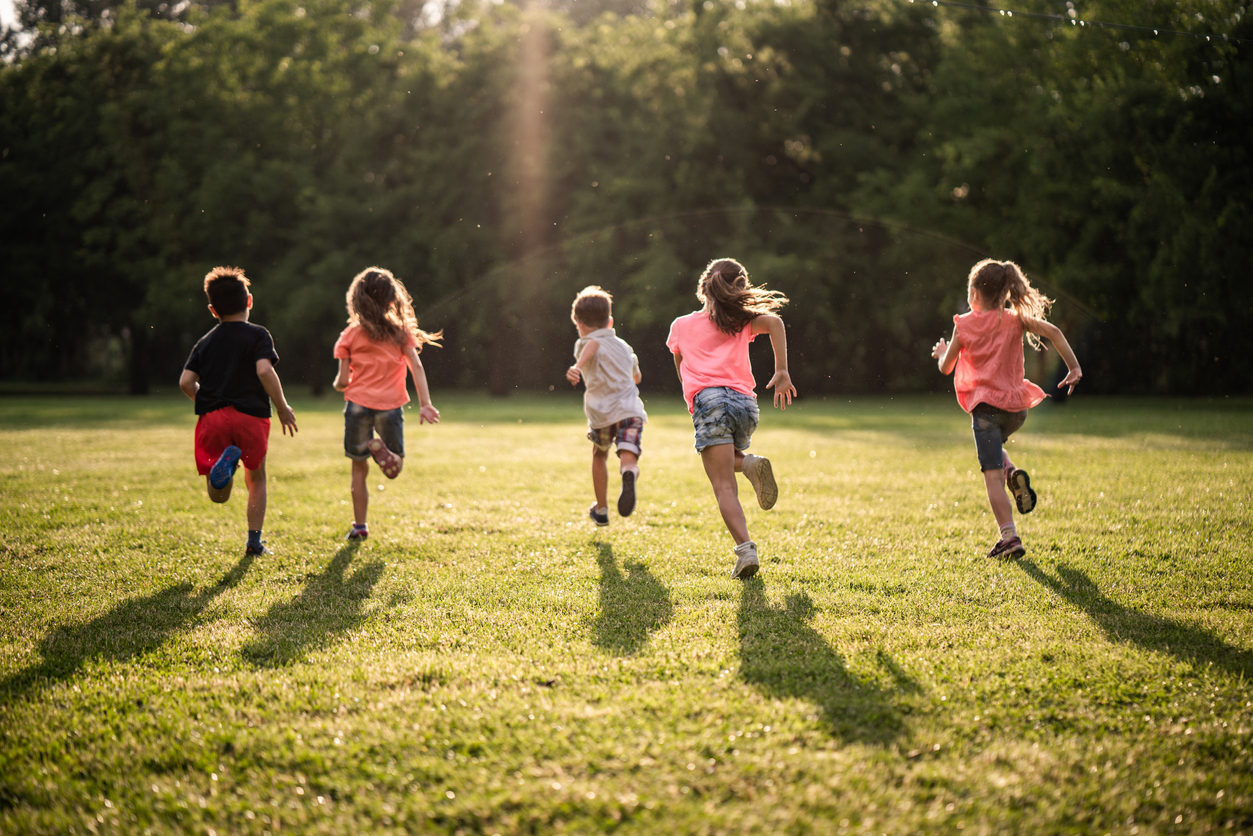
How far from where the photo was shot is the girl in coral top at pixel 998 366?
5.30 meters

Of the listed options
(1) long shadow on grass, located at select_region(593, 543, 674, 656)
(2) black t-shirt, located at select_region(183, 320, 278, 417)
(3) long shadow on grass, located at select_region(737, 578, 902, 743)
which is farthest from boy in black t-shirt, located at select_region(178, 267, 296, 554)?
(3) long shadow on grass, located at select_region(737, 578, 902, 743)

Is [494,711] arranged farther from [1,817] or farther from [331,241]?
[331,241]

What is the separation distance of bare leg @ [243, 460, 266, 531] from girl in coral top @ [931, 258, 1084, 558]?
4.31 m

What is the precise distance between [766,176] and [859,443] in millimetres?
19695

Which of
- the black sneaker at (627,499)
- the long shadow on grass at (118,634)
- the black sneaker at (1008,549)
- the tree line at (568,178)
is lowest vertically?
the long shadow on grass at (118,634)

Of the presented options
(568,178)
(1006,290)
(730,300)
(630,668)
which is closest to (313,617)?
(630,668)

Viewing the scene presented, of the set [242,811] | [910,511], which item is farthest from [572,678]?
[910,511]

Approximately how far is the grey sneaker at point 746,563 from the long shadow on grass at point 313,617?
1.89m

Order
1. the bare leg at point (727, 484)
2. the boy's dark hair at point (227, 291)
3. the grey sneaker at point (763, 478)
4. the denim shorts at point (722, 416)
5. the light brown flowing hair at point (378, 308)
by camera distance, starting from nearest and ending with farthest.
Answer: the bare leg at point (727, 484), the denim shorts at point (722, 416), the grey sneaker at point (763, 478), the boy's dark hair at point (227, 291), the light brown flowing hair at point (378, 308)

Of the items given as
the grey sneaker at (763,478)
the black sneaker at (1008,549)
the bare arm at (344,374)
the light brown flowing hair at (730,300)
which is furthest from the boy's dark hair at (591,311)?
the black sneaker at (1008,549)

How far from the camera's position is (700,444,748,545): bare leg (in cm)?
476

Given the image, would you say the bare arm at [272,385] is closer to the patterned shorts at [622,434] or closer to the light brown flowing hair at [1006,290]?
the patterned shorts at [622,434]

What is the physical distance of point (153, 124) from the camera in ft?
101

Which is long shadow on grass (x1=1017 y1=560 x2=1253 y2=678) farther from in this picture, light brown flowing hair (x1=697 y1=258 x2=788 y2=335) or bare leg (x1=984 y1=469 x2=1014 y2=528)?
light brown flowing hair (x1=697 y1=258 x2=788 y2=335)
